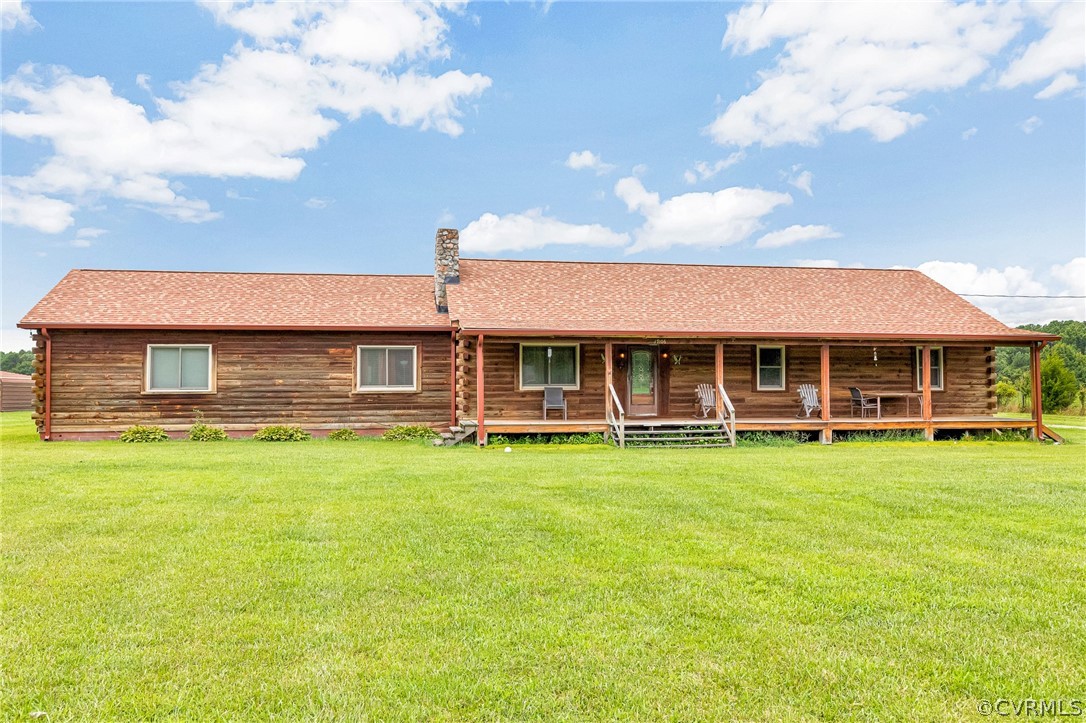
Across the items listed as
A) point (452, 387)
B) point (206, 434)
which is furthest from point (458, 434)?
point (206, 434)

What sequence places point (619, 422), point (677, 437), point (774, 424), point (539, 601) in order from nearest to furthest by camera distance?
point (539, 601), point (619, 422), point (677, 437), point (774, 424)

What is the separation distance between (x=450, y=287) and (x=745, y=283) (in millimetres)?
8878

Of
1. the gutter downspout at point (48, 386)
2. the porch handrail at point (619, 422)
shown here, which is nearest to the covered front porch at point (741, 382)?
the porch handrail at point (619, 422)

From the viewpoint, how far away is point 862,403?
17172 mm

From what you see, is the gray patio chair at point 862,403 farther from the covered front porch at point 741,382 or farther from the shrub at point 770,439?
the shrub at point 770,439

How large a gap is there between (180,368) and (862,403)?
55.8 feet

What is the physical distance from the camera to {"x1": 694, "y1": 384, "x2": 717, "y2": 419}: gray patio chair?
16922mm

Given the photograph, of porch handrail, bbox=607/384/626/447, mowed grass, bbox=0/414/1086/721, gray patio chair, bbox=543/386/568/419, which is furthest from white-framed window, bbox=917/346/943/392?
mowed grass, bbox=0/414/1086/721

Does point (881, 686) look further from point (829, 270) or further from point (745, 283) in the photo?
point (829, 270)

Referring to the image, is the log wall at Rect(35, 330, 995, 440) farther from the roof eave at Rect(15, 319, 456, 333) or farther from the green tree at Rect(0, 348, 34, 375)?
the green tree at Rect(0, 348, 34, 375)

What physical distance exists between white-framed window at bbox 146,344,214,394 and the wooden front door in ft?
34.7

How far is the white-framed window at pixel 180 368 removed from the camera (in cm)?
1684

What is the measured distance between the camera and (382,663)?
10.9ft

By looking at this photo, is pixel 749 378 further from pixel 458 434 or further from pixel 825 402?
pixel 458 434
